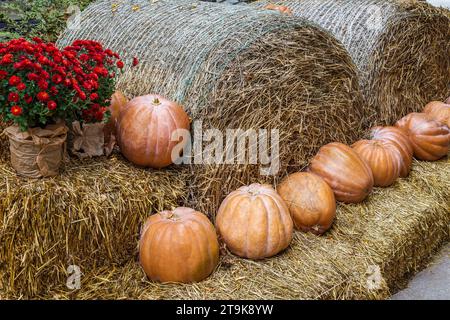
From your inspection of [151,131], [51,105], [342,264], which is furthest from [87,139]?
[342,264]

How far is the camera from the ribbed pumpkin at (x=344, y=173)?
395 cm

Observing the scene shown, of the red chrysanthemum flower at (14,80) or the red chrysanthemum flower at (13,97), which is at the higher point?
the red chrysanthemum flower at (14,80)

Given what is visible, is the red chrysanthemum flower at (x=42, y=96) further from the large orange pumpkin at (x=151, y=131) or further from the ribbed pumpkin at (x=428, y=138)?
the ribbed pumpkin at (x=428, y=138)

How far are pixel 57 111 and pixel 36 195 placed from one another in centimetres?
44

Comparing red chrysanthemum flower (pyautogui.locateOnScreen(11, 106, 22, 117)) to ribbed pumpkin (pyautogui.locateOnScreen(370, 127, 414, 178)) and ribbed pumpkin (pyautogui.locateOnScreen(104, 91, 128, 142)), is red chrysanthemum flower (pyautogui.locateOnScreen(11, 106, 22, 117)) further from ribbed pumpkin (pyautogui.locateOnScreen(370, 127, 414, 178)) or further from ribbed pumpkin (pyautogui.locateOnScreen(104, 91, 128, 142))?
ribbed pumpkin (pyautogui.locateOnScreen(370, 127, 414, 178))

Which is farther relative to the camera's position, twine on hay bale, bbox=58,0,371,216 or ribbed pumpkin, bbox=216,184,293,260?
twine on hay bale, bbox=58,0,371,216

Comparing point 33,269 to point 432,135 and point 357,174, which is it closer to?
point 357,174

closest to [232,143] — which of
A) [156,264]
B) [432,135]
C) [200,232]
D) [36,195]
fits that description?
[200,232]

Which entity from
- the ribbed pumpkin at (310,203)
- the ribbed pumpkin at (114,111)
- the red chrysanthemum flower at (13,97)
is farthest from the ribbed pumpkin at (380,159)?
the red chrysanthemum flower at (13,97)

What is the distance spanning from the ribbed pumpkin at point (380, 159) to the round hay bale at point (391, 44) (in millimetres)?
718

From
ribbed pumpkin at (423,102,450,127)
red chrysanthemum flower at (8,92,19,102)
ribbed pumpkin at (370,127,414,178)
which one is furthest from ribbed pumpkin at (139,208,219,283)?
ribbed pumpkin at (423,102,450,127)

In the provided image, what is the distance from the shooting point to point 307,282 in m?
3.08

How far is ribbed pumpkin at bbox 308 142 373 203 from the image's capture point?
395 cm

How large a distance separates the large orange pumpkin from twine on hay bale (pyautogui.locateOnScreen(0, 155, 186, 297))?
0.09 m
